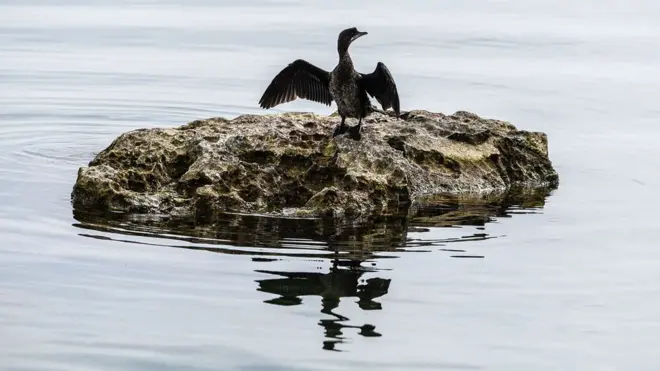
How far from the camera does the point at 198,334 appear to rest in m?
7.66

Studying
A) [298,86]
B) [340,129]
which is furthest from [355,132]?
[298,86]

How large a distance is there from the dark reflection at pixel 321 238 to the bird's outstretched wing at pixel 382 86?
94 centimetres

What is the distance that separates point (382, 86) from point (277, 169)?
1.21 metres

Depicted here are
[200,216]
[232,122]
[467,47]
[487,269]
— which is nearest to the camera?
[487,269]

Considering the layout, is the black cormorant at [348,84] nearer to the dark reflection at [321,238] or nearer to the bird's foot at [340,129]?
the bird's foot at [340,129]

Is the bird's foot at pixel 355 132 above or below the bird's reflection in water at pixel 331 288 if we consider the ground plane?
above

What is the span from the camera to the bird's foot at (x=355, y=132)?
10.9m

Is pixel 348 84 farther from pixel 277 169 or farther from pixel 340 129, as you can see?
pixel 277 169

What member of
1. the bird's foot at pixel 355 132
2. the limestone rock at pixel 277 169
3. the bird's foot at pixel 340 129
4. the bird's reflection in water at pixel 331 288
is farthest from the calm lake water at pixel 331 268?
the bird's foot at pixel 340 129

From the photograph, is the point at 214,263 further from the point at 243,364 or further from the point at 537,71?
the point at 537,71

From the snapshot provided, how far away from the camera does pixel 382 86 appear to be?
36.1ft

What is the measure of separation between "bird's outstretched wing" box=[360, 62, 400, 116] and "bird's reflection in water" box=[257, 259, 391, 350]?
2.23 m

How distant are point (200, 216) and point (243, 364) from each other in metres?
3.07

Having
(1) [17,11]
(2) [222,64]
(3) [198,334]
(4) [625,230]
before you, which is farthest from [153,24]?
(3) [198,334]
